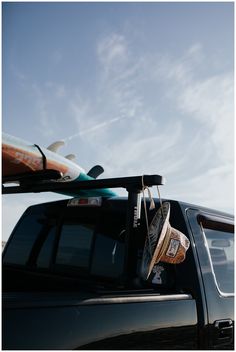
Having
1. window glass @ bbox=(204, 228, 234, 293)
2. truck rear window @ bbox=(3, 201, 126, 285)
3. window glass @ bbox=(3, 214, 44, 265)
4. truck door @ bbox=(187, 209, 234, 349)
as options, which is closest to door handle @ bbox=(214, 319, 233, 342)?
truck door @ bbox=(187, 209, 234, 349)

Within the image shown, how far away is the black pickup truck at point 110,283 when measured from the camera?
5.70 feet

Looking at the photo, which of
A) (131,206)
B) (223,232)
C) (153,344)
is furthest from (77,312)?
(223,232)

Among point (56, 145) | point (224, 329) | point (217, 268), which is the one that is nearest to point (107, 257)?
point (217, 268)

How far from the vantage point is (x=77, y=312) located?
1.80 m

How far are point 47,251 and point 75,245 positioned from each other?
0.35 meters

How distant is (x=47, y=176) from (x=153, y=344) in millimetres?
1475

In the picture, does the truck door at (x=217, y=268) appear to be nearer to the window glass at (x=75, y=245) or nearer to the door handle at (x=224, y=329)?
the door handle at (x=224, y=329)

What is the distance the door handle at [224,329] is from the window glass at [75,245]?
1070mm

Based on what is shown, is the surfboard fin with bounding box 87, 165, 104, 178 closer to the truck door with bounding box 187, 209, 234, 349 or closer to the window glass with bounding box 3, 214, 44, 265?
the window glass with bounding box 3, 214, 44, 265

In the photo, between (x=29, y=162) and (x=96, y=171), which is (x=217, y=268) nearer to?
(x=29, y=162)

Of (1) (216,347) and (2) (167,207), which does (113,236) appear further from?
(1) (216,347)

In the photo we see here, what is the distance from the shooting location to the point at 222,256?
10.7 ft

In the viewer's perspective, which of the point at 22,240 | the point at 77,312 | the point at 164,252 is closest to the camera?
the point at 77,312

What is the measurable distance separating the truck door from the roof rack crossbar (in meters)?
0.58
